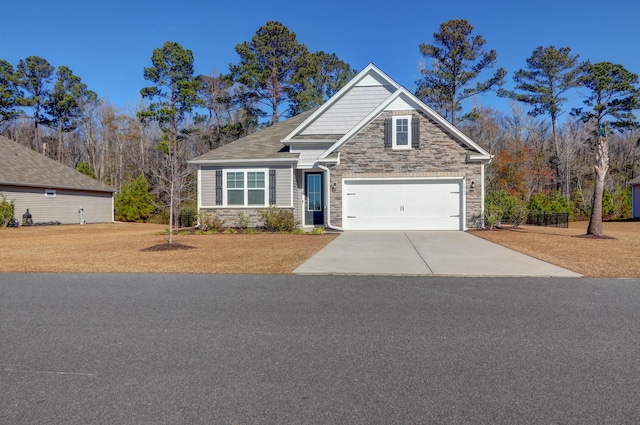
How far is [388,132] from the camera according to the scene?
1703cm

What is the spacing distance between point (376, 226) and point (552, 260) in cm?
842

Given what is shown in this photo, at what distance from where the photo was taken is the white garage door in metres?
16.9

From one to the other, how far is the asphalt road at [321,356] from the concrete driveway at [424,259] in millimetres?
1431

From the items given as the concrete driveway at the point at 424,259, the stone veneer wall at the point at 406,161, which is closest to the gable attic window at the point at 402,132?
the stone veneer wall at the point at 406,161

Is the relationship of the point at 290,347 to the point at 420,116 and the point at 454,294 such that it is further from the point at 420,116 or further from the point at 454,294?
the point at 420,116

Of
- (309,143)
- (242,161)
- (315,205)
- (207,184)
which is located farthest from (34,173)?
(315,205)

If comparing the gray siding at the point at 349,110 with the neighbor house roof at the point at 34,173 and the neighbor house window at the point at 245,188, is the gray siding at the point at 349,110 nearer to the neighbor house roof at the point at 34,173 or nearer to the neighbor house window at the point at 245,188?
the neighbor house window at the point at 245,188

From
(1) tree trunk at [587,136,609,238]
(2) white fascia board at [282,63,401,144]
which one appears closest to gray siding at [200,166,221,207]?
(2) white fascia board at [282,63,401,144]

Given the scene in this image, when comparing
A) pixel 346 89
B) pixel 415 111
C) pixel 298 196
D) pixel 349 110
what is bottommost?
pixel 298 196

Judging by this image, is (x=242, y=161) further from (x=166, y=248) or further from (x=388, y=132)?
(x=166, y=248)

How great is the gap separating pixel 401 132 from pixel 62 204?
73.6 ft

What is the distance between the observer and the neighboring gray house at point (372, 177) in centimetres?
1678

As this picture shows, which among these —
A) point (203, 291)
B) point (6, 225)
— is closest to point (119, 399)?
point (203, 291)

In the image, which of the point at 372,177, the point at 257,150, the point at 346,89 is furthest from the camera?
the point at 346,89
